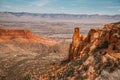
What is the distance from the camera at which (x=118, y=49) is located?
3238cm

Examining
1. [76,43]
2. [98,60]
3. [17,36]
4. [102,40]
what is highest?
[102,40]

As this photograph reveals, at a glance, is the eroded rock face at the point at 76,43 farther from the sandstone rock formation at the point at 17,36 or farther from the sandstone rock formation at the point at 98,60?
the sandstone rock formation at the point at 17,36

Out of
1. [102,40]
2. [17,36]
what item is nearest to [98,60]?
[102,40]

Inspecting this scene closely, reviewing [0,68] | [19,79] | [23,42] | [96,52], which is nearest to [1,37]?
[23,42]

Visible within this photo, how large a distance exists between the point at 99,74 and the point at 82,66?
2906 millimetres

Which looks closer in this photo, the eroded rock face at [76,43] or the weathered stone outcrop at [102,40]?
the weathered stone outcrop at [102,40]

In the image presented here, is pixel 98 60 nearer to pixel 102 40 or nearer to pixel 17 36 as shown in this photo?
pixel 102 40

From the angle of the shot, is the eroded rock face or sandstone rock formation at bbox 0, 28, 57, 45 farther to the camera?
sandstone rock formation at bbox 0, 28, 57, 45

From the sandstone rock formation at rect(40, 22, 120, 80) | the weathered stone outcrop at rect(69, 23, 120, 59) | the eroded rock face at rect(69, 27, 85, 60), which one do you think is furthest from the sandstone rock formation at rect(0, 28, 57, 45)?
the sandstone rock formation at rect(40, 22, 120, 80)

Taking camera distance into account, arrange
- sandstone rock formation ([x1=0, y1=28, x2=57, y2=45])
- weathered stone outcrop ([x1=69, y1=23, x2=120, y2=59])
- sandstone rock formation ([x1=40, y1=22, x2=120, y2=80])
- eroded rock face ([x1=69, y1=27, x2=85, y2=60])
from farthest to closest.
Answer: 1. sandstone rock formation ([x1=0, y1=28, x2=57, y2=45])
2. eroded rock face ([x1=69, y1=27, x2=85, y2=60])
3. weathered stone outcrop ([x1=69, y1=23, x2=120, y2=59])
4. sandstone rock formation ([x1=40, y1=22, x2=120, y2=80])

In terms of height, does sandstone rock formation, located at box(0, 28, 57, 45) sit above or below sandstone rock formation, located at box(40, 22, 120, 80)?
below

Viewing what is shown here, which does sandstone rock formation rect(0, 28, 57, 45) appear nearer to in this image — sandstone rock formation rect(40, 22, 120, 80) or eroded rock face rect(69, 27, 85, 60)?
eroded rock face rect(69, 27, 85, 60)

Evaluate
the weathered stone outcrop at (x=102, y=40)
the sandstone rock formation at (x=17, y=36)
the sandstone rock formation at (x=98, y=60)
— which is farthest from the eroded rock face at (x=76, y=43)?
the sandstone rock formation at (x=17, y=36)

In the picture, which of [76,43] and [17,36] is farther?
[17,36]
